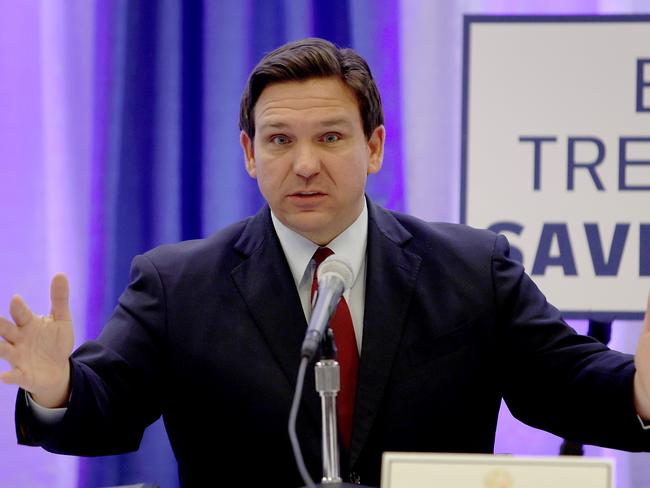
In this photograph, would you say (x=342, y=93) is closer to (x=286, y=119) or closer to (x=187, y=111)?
(x=286, y=119)

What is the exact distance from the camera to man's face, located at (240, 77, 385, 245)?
2.20 m

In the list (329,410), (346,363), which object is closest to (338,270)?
(329,410)

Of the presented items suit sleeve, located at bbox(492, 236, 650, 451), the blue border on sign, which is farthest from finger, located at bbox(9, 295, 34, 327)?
the blue border on sign

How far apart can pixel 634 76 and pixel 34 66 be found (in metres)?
2.01

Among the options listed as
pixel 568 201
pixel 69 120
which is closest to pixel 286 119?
pixel 568 201

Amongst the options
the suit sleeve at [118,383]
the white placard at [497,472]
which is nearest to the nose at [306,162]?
the suit sleeve at [118,383]

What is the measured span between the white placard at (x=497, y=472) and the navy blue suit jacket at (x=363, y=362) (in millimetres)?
737

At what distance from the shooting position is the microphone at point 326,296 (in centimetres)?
144

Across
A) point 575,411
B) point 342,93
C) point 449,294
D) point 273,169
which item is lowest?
point 575,411

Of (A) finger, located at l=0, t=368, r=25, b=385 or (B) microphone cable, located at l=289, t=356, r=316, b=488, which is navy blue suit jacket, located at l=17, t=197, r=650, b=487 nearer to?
(A) finger, located at l=0, t=368, r=25, b=385

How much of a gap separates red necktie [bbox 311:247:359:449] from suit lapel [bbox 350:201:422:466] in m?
0.03

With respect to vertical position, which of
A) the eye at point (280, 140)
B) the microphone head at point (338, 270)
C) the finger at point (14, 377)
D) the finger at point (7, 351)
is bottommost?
the finger at point (14, 377)

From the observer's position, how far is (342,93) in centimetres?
228

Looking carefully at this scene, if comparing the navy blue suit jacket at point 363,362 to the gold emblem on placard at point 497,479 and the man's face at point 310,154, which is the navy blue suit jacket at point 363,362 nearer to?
the man's face at point 310,154
